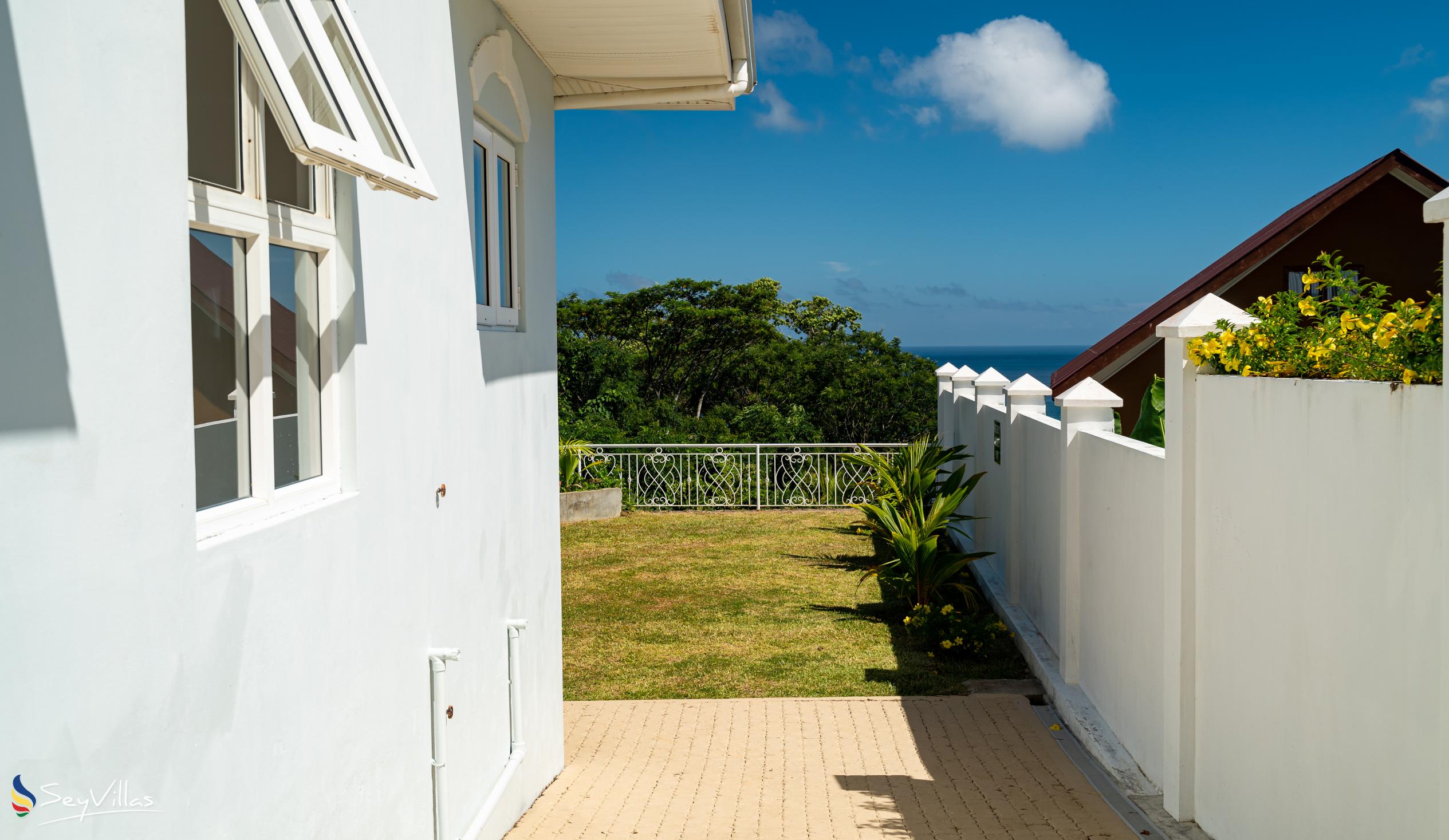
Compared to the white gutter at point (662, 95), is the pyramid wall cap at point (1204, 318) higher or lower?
lower

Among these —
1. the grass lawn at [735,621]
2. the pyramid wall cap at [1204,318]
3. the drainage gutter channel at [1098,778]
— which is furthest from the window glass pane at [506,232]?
the drainage gutter channel at [1098,778]

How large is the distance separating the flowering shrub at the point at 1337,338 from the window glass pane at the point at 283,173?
9.76 ft

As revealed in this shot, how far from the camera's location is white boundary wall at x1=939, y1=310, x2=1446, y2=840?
2.95 metres

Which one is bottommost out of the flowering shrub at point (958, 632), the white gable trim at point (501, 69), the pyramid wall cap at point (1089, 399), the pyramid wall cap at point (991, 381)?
the flowering shrub at point (958, 632)

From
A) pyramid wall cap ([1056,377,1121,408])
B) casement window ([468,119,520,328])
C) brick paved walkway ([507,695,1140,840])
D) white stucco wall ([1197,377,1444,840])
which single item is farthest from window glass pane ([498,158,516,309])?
pyramid wall cap ([1056,377,1121,408])

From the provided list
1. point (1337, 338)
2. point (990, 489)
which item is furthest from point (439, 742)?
point (990, 489)

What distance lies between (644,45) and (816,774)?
3.99 meters

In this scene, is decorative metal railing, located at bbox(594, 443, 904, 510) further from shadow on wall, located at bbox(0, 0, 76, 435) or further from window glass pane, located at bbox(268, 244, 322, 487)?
shadow on wall, located at bbox(0, 0, 76, 435)

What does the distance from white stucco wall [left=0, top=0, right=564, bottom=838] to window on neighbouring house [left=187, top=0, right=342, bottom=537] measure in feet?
0.32

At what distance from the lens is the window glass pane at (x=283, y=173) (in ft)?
8.86

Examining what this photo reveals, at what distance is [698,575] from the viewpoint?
1198 cm

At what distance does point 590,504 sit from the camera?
52.2ft

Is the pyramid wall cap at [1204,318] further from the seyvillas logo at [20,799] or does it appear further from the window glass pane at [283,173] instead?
the seyvillas logo at [20,799]

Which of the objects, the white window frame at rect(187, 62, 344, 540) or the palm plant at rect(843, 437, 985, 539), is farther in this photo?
the palm plant at rect(843, 437, 985, 539)
